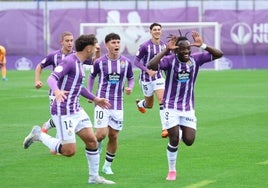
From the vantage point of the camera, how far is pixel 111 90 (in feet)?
51.5

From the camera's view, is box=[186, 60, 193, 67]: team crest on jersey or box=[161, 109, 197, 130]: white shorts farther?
box=[186, 60, 193, 67]: team crest on jersey

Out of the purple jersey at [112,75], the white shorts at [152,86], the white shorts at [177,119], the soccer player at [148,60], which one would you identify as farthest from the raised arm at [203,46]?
the white shorts at [152,86]

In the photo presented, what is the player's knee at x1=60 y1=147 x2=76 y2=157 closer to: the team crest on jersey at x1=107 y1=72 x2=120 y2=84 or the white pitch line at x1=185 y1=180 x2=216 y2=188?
the white pitch line at x1=185 y1=180 x2=216 y2=188

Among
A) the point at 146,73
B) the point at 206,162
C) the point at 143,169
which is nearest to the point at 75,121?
the point at 143,169

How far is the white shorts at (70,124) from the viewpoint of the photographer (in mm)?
13617

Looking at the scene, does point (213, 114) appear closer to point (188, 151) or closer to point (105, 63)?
point (188, 151)

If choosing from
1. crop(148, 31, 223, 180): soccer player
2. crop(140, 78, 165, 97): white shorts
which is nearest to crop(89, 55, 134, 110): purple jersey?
crop(148, 31, 223, 180): soccer player

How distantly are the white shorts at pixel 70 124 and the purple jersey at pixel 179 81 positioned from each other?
4.82ft

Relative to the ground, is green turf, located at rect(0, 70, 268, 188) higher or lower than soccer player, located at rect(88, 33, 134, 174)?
lower

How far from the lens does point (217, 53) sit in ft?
47.9

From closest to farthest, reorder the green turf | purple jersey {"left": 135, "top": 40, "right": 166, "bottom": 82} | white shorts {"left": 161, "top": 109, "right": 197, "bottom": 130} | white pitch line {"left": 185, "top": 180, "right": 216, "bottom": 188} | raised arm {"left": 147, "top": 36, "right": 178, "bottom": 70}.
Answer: white pitch line {"left": 185, "top": 180, "right": 216, "bottom": 188} < raised arm {"left": 147, "top": 36, "right": 178, "bottom": 70} < the green turf < white shorts {"left": 161, "top": 109, "right": 197, "bottom": 130} < purple jersey {"left": 135, "top": 40, "right": 166, "bottom": 82}

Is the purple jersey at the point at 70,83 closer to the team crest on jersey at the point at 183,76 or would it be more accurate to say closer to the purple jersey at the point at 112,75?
the team crest on jersey at the point at 183,76

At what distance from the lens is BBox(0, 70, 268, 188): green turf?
14188 mm

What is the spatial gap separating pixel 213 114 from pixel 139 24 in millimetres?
25907
